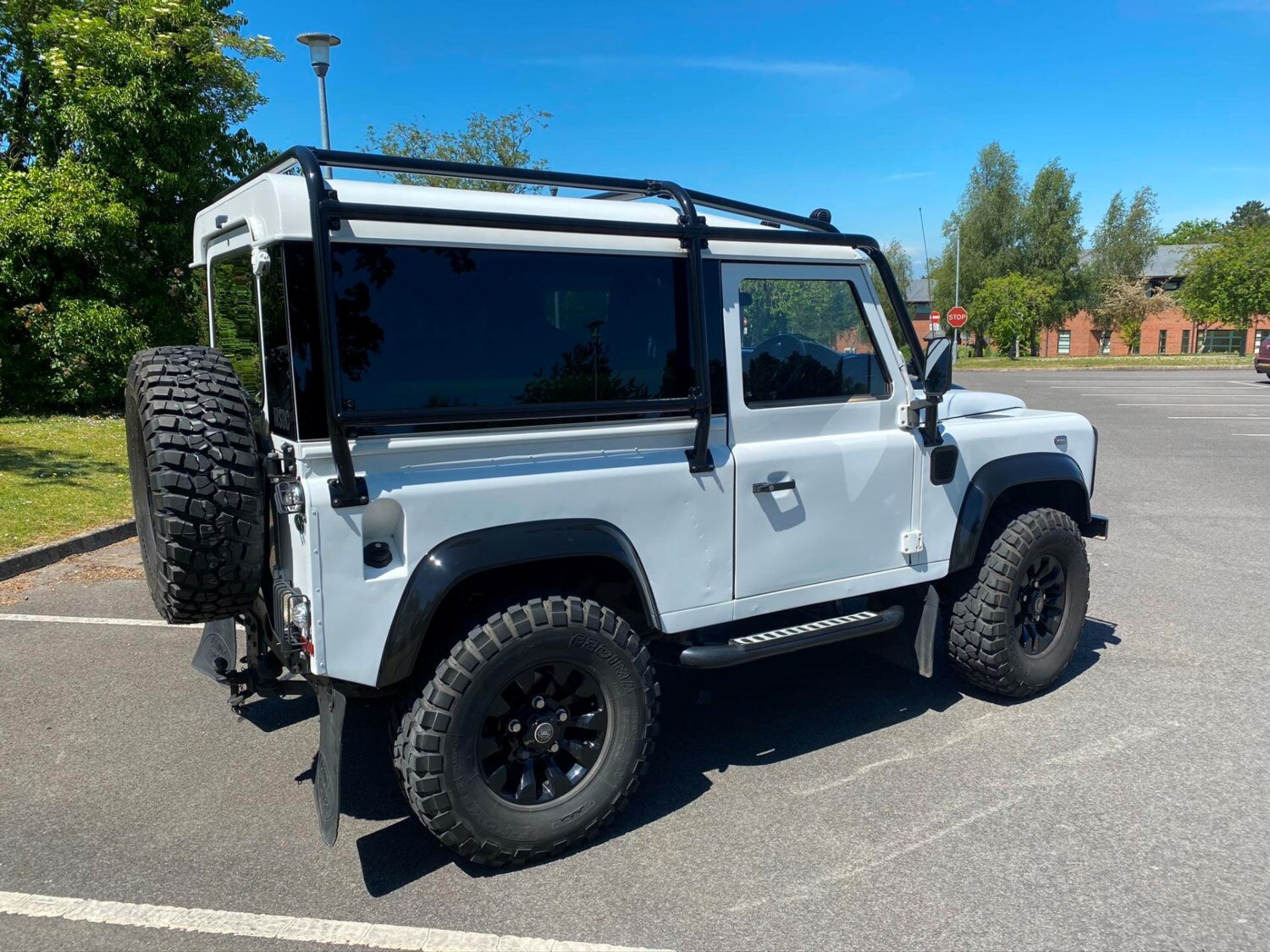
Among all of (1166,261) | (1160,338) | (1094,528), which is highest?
Result: (1166,261)

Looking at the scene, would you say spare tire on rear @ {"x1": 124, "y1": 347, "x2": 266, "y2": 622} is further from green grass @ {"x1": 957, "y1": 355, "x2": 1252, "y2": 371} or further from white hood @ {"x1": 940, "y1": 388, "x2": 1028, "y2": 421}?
green grass @ {"x1": 957, "y1": 355, "x2": 1252, "y2": 371}

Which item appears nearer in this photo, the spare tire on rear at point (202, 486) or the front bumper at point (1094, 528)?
the spare tire on rear at point (202, 486)

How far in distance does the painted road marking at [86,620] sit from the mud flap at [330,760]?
327 cm

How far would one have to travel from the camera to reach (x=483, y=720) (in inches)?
123

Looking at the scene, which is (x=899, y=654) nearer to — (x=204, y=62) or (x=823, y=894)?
(x=823, y=894)

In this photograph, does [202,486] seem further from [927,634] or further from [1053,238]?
[1053,238]

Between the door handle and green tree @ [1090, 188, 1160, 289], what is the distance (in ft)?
217

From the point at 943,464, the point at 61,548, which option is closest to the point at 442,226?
the point at 943,464

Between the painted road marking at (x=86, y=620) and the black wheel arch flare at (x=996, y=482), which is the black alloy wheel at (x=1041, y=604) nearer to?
the black wheel arch flare at (x=996, y=482)

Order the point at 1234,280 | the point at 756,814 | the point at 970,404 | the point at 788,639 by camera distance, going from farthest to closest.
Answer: the point at 1234,280 → the point at 970,404 → the point at 788,639 → the point at 756,814

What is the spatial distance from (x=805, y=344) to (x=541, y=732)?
1.87 metres

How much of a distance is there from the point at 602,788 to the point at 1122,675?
313 centimetres

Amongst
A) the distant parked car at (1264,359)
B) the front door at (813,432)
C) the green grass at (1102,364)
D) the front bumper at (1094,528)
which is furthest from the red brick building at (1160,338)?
the front door at (813,432)

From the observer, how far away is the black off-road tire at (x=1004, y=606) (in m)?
4.38
